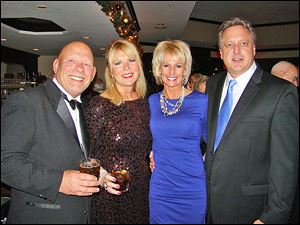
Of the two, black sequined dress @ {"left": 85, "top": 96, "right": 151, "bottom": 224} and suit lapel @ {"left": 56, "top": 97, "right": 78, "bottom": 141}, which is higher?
suit lapel @ {"left": 56, "top": 97, "right": 78, "bottom": 141}

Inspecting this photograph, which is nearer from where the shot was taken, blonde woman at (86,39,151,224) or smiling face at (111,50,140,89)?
blonde woman at (86,39,151,224)

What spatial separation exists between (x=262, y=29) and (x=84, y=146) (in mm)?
12510

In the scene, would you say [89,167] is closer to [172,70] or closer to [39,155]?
[39,155]

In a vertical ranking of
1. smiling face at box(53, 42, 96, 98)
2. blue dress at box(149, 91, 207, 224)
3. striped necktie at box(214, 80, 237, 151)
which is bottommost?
blue dress at box(149, 91, 207, 224)

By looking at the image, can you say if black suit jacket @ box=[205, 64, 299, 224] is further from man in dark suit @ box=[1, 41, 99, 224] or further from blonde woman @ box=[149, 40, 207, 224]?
man in dark suit @ box=[1, 41, 99, 224]

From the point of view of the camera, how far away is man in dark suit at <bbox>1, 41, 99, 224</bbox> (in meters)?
1.45

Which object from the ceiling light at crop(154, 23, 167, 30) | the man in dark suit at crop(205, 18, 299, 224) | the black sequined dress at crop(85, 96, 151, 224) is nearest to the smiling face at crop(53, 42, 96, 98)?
the black sequined dress at crop(85, 96, 151, 224)

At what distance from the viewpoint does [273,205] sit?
63.9 inches

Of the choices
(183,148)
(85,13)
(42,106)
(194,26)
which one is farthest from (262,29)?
(42,106)

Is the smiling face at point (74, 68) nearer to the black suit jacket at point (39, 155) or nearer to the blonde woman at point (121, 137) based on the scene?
the black suit jacket at point (39, 155)

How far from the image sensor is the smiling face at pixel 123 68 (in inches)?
88.4

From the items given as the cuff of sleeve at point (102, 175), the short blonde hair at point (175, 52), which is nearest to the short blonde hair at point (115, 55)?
the short blonde hair at point (175, 52)

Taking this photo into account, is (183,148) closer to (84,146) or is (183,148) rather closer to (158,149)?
(158,149)

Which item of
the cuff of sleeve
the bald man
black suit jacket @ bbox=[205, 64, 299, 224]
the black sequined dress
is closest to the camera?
black suit jacket @ bbox=[205, 64, 299, 224]
